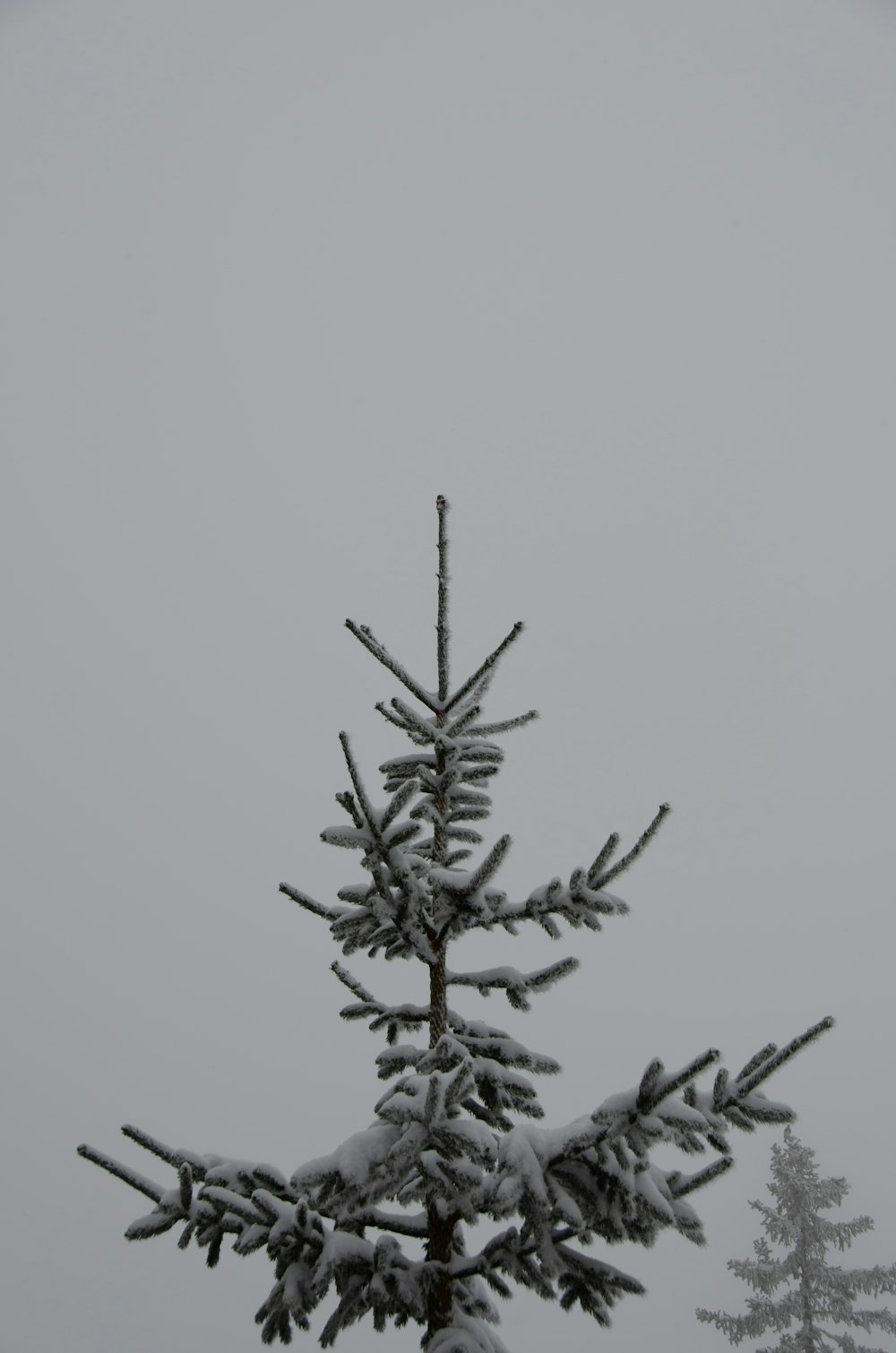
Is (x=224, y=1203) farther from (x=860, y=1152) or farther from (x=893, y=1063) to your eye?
(x=893, y=1063)

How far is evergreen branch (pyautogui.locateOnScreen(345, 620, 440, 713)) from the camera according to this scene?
5031 mm

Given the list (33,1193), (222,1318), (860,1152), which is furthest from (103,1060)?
(860,1152)

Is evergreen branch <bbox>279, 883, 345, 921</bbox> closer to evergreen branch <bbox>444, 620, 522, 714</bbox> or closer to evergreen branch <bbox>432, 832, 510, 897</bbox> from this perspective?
evergreen branch <bbox>432, 832, 510, 897</bbox>

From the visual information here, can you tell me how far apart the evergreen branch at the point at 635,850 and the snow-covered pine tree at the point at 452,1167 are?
1cm

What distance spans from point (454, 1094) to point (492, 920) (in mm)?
1154

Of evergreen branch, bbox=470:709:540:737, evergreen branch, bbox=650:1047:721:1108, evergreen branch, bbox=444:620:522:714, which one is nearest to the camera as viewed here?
evergreen branch, bbox=650:1047:721:1108

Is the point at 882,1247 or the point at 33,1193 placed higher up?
the point at 882,1247

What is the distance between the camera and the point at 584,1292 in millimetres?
4035

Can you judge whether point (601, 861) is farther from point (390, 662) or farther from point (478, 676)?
point (390, 662)

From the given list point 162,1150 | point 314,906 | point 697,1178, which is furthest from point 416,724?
point 697,1178

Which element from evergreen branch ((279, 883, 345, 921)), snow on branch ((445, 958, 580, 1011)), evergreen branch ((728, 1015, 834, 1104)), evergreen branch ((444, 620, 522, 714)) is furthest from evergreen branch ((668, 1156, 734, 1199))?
evergreen branch ((444, 620, 522, 714))

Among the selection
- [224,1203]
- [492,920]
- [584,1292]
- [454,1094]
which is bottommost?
[584,1292]

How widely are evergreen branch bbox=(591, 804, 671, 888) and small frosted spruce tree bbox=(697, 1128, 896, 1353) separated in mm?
14845

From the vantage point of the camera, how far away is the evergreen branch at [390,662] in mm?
5031
